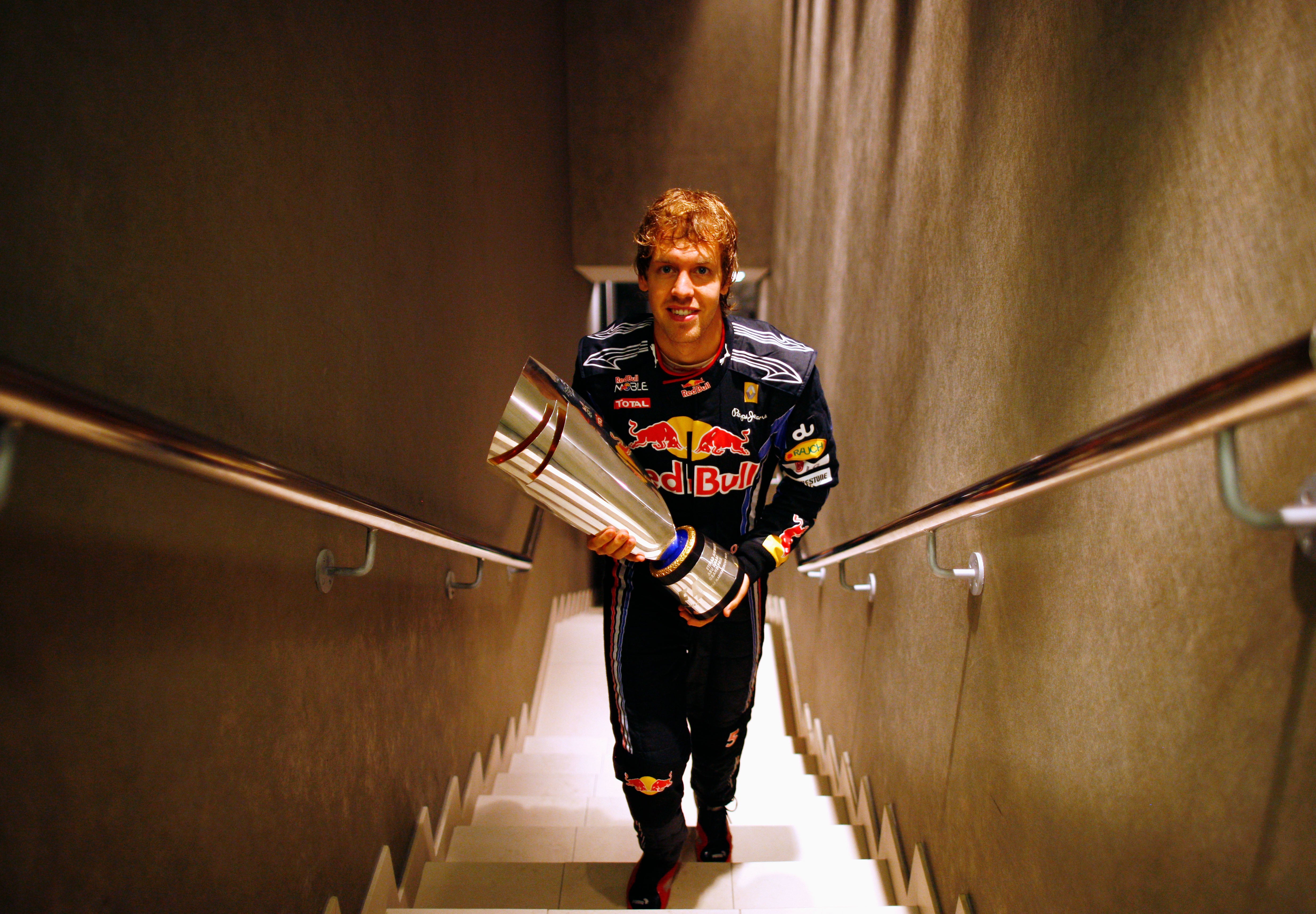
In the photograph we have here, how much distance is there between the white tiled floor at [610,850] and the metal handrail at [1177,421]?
1.06 meters

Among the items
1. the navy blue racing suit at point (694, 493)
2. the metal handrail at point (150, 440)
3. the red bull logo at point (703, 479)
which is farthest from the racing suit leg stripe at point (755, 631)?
the metal handrail at point (150, 440)

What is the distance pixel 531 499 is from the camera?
158 centimetres

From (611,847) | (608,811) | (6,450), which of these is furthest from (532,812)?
(6,450)

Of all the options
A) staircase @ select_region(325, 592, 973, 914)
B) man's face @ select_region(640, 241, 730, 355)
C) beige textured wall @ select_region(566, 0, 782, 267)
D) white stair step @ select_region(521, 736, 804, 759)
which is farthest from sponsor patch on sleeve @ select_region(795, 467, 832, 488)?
beige textured wall @ select_region(566, 0, 782, 267)

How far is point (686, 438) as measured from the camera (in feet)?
5.93

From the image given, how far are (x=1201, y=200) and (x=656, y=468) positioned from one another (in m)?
1.15

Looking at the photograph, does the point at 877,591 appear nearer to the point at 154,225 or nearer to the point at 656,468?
the point at 656,468

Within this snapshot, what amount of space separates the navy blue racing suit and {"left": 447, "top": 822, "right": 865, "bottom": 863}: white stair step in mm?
398

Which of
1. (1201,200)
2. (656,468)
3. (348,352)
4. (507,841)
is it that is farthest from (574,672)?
(1201,200)

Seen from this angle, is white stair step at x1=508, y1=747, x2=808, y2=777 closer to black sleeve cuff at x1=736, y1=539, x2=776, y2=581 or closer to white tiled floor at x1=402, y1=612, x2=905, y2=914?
white tiled floor at x1=402, y1=612, x2=905, y2=914

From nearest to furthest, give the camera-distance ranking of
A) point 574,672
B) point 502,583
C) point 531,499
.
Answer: point 531,499, point 502,583, point 574,672

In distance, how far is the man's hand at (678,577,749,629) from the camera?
175 cm

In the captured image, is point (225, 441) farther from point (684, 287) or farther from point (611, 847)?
point (611, 847)

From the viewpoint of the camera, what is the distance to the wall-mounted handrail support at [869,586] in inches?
93.4
